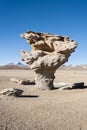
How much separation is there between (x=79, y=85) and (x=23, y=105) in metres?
13.2

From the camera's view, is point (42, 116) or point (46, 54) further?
point (46, 54)

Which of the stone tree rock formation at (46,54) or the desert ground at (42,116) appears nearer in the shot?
the desert ground at (42,116)

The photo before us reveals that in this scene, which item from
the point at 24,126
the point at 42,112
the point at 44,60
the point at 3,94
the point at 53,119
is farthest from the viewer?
the point at 44,60

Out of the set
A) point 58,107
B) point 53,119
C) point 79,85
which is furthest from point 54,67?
point 53,119

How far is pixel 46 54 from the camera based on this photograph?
99.8ft

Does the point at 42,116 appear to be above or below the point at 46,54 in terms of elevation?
below

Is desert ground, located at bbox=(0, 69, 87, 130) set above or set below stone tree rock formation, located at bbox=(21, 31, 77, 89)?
below

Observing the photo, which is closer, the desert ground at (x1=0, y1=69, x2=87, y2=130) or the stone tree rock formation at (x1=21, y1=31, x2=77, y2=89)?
the desert ground at (x1=0, y1=69, x2=87, y2=130)

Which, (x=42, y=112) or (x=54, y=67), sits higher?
(x=54, y=67)

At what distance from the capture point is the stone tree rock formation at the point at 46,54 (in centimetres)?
2940

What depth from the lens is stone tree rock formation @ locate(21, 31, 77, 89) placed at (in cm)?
2940

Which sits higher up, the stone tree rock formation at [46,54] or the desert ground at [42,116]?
the stone tree rock formation at [46,54]

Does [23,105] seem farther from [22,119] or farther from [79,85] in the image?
[79,85]

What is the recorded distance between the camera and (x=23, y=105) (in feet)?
60.9
